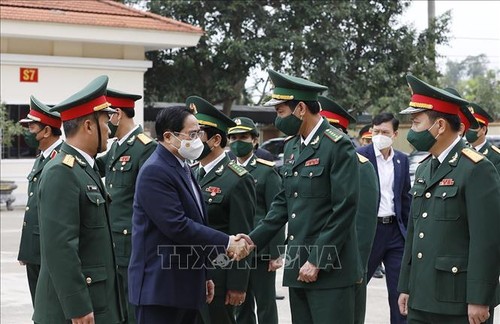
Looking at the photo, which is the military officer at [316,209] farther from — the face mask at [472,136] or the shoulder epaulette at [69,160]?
the face mask at [472,136]

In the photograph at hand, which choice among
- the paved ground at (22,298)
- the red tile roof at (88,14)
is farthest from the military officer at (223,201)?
the red tile roof at (88,14)

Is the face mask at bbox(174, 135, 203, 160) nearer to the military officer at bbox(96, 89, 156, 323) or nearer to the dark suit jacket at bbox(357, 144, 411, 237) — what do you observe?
the military officer at bbox(96, 89, 156, 323)

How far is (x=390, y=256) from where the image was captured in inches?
290

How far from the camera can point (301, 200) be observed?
5.11m

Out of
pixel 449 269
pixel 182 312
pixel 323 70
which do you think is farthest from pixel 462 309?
pixel 323 70

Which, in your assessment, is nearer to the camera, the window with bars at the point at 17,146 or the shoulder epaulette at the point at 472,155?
the shoulder epaulette at the point at 472,155

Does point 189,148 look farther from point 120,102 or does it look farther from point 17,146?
point 17,146

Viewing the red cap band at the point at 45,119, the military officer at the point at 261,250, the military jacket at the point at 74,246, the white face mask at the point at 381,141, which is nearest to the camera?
the military jacket at the point at 74,246

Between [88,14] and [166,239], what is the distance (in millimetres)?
18282

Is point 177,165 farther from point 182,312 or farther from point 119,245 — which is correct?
point 119,245

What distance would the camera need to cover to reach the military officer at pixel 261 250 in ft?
23.1

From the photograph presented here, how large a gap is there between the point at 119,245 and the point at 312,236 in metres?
1.68

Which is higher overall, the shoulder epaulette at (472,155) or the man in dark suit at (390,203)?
the shoulder epaulette at (472,155)

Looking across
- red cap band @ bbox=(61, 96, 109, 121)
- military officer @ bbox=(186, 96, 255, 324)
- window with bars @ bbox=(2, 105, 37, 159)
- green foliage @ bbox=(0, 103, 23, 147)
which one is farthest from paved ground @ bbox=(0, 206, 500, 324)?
window with bars @ bbox=(2, 105, 37, 159)
